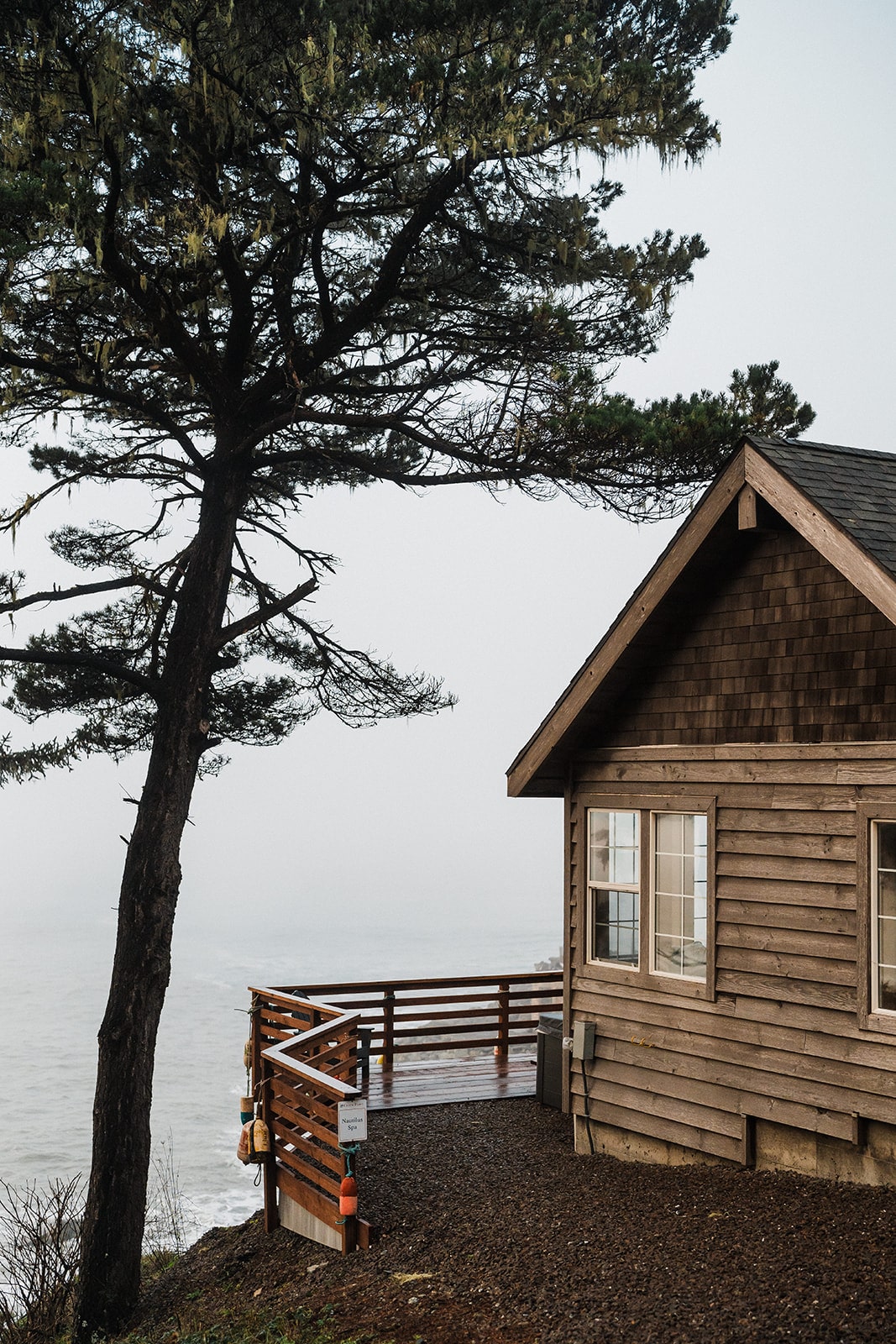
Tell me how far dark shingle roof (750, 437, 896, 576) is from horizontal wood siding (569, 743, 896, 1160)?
1411 mm

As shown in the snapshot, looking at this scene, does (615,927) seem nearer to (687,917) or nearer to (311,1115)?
(687,917)

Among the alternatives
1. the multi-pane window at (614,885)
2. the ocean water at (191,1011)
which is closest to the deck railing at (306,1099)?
the multi-pane window at (614,885)

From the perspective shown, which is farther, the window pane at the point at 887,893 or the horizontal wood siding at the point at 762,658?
the horizontal wood siding at the point at 762,658

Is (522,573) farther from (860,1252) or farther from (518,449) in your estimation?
(860,1252)

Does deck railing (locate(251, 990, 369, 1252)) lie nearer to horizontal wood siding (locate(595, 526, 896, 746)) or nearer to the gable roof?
the gable roof

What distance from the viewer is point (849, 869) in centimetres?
793

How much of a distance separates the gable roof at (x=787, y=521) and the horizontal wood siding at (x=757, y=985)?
0.61 m

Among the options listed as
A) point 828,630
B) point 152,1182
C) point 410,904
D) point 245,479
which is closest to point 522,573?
point 410,904

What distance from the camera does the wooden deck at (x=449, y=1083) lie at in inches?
478

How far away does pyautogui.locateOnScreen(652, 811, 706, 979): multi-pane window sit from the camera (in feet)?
30.5

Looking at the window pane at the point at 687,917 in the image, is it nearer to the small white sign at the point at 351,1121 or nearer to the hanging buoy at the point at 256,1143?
the small white sign at the point at 351,1121

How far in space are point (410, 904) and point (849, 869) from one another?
66404mm

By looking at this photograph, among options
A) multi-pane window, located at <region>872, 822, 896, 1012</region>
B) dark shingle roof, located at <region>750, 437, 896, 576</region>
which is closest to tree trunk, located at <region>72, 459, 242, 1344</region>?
dark shingle roof, located at <region>750, 437, 896, 576</region>

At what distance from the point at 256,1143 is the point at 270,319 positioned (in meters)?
8.22
